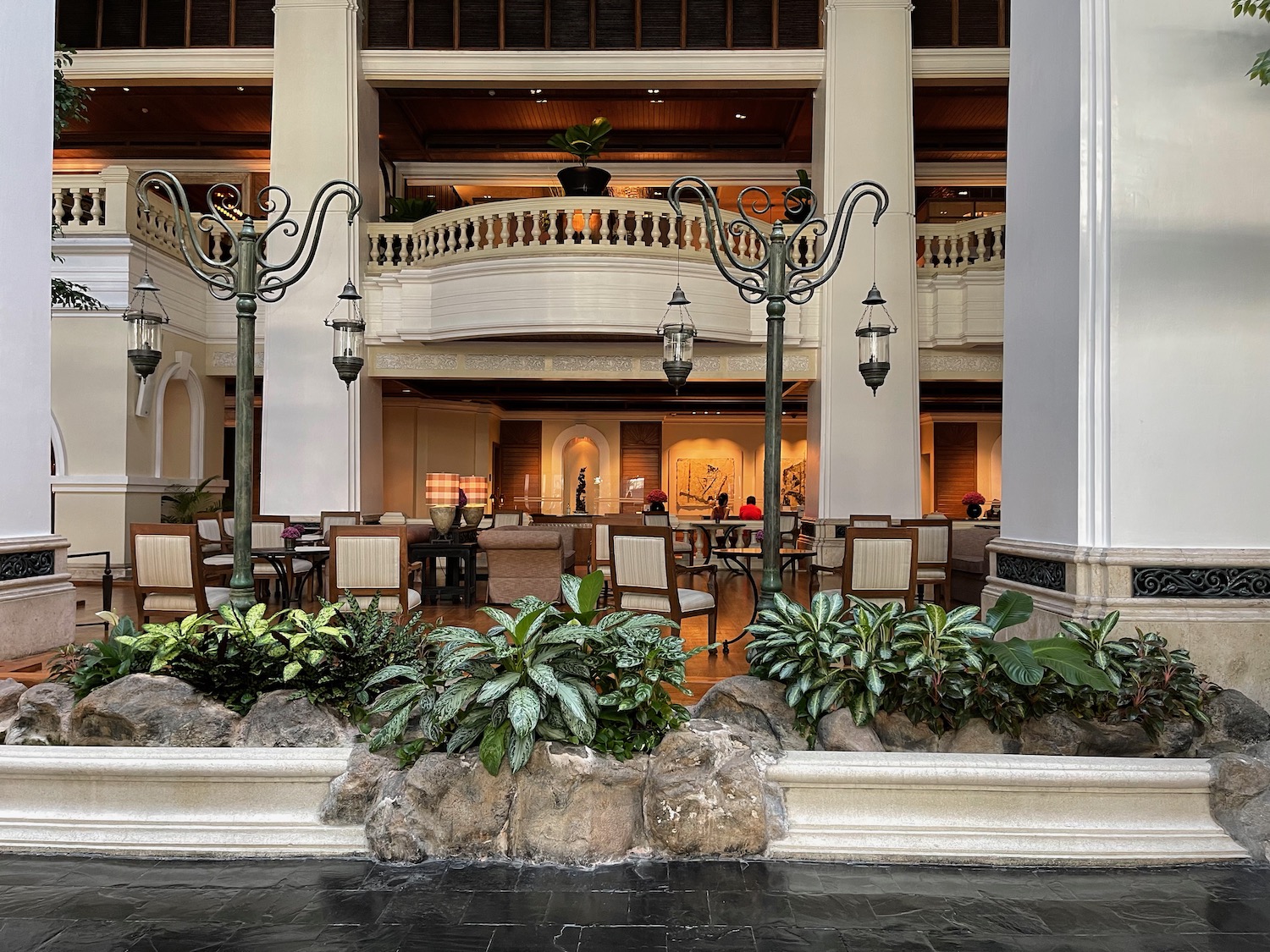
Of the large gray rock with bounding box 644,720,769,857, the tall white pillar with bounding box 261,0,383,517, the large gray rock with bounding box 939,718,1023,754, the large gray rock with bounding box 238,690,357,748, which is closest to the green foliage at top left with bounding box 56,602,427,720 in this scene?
the large gray rock with bounding box 238,690,357,748

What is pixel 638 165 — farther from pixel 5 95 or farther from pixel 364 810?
pixel 364 810

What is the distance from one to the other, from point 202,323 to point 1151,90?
10908 millimetres

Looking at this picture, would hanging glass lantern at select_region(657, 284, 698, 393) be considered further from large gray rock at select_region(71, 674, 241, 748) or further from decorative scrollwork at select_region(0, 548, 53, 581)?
decorative scrollwork at select_region(0, 548, 53, 581)

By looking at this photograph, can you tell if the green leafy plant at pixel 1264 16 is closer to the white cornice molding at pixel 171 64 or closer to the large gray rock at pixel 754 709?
the large gray rock at pixel 754 709

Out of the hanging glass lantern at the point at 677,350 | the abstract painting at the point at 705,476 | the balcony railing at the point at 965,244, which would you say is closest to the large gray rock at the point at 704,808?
the hanging glass lantern at the point at 677,350

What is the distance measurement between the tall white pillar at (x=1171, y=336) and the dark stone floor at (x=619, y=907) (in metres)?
1.23

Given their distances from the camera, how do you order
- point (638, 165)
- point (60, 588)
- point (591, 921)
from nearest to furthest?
point (591, 921)
point (60, 588)
point (638, 165)

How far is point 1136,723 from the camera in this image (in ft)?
10.7

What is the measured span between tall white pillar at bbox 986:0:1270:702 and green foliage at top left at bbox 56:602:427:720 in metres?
2.98

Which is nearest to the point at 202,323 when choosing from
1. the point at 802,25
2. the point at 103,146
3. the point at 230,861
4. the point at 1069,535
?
the point at 103,146

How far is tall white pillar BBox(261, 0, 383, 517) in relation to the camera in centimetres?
1009

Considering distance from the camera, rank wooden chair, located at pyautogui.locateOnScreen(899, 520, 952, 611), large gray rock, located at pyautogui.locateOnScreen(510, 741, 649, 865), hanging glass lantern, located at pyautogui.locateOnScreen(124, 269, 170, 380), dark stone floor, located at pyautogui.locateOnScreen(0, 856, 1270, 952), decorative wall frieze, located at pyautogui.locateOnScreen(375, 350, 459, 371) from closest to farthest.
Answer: dark stone floor, located at pyautogui.locateOnScreen(0, 856, 1270, 952)
large gray rock, located at pyautogui.locateOnScreen(510, 741, 649, 865)
hanging glass lantern, located at pyautogui.locateOnScreen(124, 269, 170, 380)
wooden chair, located at pyautogui.locateOnScreen(899, 520, 952, 611)
decorative wall frieze, located at pyautogui.locateOnScreen(375, 350, 459, 371)

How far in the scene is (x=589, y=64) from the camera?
10.5 m

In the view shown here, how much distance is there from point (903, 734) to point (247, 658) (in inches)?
100
